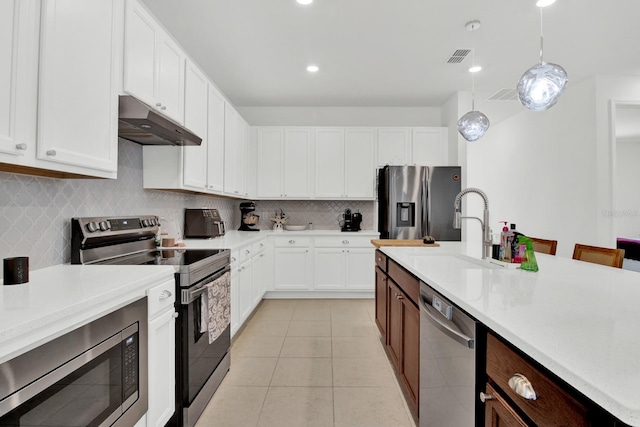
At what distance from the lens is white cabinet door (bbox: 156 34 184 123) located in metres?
2.09

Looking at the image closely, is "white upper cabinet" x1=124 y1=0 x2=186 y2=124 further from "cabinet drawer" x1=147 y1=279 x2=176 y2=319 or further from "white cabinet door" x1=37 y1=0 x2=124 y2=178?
"cabinet drawer" x1=147 y1=279 x2=176 y2=319

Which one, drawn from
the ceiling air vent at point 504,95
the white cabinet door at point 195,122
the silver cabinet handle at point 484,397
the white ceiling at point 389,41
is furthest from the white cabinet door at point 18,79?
the ceiling air vent at point 504,95

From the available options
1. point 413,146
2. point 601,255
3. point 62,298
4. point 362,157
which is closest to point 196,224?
point 62,298

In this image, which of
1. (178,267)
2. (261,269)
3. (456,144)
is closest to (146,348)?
(178,267)

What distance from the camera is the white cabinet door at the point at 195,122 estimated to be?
8.20 feet

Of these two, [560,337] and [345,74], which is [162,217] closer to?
[345,74]

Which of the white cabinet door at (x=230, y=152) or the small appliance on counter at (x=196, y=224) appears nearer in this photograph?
the small appliance on counter at (x=196, y=224)

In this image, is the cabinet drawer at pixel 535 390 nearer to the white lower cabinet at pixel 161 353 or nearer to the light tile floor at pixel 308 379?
the light tile floor at pixel 308 379

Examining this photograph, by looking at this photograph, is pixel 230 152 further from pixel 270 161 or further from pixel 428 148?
pixel 428 148

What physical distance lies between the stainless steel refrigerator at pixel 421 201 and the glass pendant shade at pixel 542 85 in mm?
2114

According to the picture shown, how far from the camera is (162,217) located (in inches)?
109

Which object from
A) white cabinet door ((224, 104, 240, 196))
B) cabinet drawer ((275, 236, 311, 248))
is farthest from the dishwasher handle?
cabinet drawer ((275, 236, 311, 248))

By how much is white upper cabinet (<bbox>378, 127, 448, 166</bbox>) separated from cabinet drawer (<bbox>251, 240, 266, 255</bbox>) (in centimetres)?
198

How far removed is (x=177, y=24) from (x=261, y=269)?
265 centimetres
